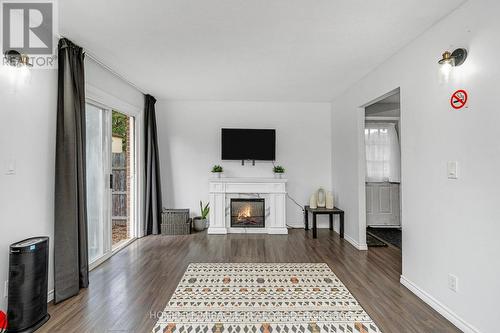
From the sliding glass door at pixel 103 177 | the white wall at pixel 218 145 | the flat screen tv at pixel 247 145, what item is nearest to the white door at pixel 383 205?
the white wall at pixel 218 145

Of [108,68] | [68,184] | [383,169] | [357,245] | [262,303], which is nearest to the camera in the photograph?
[262,303]

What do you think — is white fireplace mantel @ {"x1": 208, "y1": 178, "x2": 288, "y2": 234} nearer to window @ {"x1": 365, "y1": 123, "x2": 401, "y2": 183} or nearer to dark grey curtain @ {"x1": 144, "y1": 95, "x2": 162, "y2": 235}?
dark grey curtain @ {"x1": 144, "y1": 95, "x2": 162, "y2": 235}

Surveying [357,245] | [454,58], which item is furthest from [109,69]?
[357,245]

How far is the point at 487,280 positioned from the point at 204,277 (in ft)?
8.16

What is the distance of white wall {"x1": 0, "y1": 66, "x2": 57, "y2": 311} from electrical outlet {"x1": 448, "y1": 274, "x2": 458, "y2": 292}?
11.8ft

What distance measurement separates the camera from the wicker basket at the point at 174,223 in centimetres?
470

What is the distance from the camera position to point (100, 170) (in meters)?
3.46

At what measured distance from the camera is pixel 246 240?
4.39m

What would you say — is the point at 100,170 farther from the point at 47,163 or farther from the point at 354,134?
the point at 354,134

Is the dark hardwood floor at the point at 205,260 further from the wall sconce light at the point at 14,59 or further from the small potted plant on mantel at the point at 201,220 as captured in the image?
the wall sconce light at the point at 14,59

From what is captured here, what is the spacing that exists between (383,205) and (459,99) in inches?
143

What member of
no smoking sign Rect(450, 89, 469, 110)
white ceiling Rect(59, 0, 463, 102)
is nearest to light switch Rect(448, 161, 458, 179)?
no smoking sign Rect(450, 89, 469, 110)

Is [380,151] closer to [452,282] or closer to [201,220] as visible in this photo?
[452,282]

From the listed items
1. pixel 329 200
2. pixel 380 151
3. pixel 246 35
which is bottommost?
pixel 329 200
